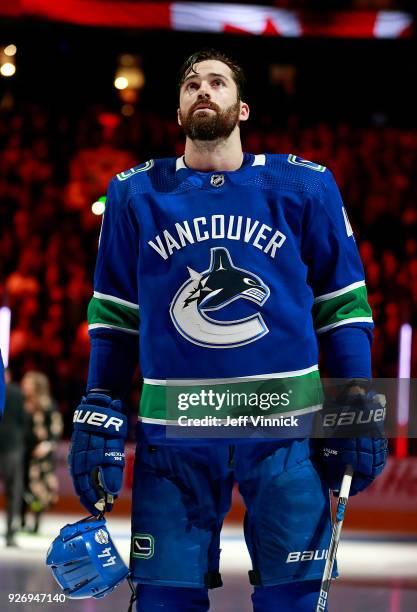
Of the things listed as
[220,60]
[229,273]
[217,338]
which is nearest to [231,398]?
[217,338]

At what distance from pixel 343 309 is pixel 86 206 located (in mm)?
11445

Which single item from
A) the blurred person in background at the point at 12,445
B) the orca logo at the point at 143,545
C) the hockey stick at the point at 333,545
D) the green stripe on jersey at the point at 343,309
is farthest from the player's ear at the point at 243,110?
the blurred person in background at the point at 12,445

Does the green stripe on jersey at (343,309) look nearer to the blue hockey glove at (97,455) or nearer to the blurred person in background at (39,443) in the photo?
the blue hockey glove at (97,455)

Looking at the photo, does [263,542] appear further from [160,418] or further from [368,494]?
[368,494]

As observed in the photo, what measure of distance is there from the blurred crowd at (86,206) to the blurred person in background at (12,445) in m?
1.47

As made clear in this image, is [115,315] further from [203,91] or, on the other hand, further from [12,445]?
[12,445]

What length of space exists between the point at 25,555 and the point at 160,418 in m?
6.26

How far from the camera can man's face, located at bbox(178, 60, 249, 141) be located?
3.23m

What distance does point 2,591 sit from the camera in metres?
6.69

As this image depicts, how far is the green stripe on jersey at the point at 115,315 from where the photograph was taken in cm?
331

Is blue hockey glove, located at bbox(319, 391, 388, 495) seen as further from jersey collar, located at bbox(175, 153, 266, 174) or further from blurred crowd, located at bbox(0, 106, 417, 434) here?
blurred crowd, located at bbox(0, 106, 417, 434)

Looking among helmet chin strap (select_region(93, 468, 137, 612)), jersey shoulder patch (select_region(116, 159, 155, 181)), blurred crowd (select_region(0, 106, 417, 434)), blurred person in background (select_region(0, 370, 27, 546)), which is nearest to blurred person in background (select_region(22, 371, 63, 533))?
blurred person in background (select_region(0, 370, 27, 546))

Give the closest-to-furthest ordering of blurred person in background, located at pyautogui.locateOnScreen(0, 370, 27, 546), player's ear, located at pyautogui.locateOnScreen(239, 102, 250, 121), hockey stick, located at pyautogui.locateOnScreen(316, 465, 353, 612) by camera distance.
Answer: hockey stick, located at pyautogui.locateOnScreen(316, 465, 353, 612)
player's ear, located at pyautogui.locateOnScreen(239, 102, 250, 121)
blurred person in background, located at pyautogui.locateOnScreen(0, 370, 27, 546)

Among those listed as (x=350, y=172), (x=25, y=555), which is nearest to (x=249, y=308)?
(x=25, y=555)
